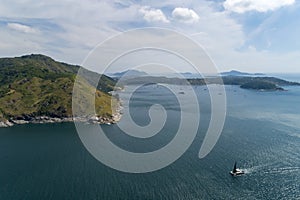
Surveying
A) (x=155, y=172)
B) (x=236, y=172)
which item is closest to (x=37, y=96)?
(x=155, y=172)

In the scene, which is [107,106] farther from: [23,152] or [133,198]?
[133,198]

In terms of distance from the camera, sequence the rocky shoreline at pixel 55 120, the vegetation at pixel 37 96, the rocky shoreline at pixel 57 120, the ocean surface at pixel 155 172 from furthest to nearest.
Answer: the vegetation at pixel 37 96 < the rocky shoreline at pixel 55 120 < the rocky shoreline at pixel 57 120 < the ocean surface at pixel 155 172

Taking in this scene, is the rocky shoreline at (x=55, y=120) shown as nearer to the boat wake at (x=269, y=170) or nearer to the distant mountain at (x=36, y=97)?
the distant mountain at (x=36, y=97)

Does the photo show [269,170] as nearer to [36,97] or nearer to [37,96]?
[36,97]

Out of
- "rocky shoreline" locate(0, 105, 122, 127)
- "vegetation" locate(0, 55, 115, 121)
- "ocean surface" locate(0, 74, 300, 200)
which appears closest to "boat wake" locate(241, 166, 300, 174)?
"ocean surface" locate(0, 74, 300, 200)

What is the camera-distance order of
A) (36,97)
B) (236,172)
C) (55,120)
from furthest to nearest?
(36,97) < (55,120) < (236,172)

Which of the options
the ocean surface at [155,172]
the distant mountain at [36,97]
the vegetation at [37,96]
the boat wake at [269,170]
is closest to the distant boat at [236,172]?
the ocean surface at [155,172]

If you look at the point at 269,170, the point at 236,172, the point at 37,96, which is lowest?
the point at 269,170

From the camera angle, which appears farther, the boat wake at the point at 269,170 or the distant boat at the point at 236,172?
the boat wake at the point at 269,170

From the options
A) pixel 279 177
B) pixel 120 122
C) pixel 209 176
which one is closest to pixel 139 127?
pixel 120 122
